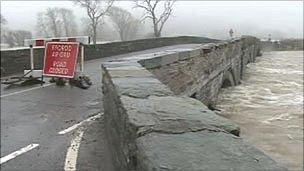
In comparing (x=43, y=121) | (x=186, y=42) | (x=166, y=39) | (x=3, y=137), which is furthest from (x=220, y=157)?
(x=186, y=42)

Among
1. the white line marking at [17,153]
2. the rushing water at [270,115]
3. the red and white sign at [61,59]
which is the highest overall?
the red and white sign at [61,59]

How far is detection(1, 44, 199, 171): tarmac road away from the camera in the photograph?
527 cm

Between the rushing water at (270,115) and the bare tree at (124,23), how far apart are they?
59.6 meters

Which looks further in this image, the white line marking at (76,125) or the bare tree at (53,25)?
the bare tree at (53,25)

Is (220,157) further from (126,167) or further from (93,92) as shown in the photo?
(93,92)

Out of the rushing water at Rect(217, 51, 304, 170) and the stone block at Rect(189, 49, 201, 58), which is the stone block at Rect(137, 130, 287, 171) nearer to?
the rushing water at Rect(217, 51, 304, 170)

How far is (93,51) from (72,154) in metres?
15.8

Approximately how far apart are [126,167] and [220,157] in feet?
3.44

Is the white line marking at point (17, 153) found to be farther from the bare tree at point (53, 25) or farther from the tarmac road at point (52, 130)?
the bare tree at point (53, 25)

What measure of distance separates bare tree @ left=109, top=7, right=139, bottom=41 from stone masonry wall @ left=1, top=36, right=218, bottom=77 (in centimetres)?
4305

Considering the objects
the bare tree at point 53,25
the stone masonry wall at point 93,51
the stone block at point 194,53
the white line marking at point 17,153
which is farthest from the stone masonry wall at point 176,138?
the bare tree at point 53,25

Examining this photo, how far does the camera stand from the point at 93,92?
10312 mm

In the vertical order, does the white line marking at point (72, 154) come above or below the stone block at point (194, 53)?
below

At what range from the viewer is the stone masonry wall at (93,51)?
1398cm
